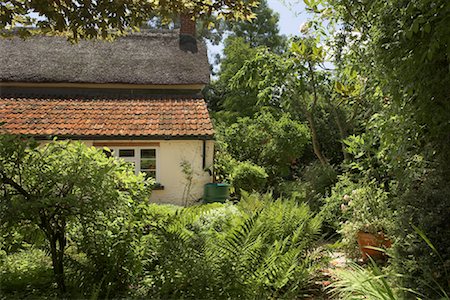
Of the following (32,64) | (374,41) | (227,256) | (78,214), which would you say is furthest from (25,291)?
(32,64)

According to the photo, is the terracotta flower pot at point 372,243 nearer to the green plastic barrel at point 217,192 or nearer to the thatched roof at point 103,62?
the green plastic barrel at point 217,192

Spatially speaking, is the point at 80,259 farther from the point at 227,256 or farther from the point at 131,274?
the point at 227,256

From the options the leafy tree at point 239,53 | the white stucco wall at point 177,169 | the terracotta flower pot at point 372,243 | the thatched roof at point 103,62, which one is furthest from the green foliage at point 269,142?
the terracotta flower pot at point 372,243

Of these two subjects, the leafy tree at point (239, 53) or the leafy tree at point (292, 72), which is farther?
the leafy tree at point (239, 53)

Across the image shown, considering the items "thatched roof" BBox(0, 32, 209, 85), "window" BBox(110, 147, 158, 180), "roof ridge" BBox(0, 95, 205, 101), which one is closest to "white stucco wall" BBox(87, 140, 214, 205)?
"window" BBox(110, 147, 158, 180)

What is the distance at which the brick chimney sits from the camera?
16062 mm

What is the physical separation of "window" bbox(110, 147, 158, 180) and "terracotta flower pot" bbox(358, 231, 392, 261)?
22.1ft

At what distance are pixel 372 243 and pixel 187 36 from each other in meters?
12.4

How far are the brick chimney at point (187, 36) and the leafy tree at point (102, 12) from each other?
32.9 ft

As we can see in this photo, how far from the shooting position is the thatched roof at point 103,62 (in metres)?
14.4

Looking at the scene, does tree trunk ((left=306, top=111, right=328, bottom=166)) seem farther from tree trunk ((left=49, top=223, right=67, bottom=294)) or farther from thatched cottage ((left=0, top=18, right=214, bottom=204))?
tree trunk ((left=49, top=223, right=67, bottom=294))

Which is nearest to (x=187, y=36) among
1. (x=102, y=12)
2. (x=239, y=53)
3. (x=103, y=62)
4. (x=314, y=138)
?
(x=103, y=62)

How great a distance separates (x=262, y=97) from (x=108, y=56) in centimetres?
748

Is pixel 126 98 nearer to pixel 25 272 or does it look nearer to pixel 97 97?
pixel 97 97
